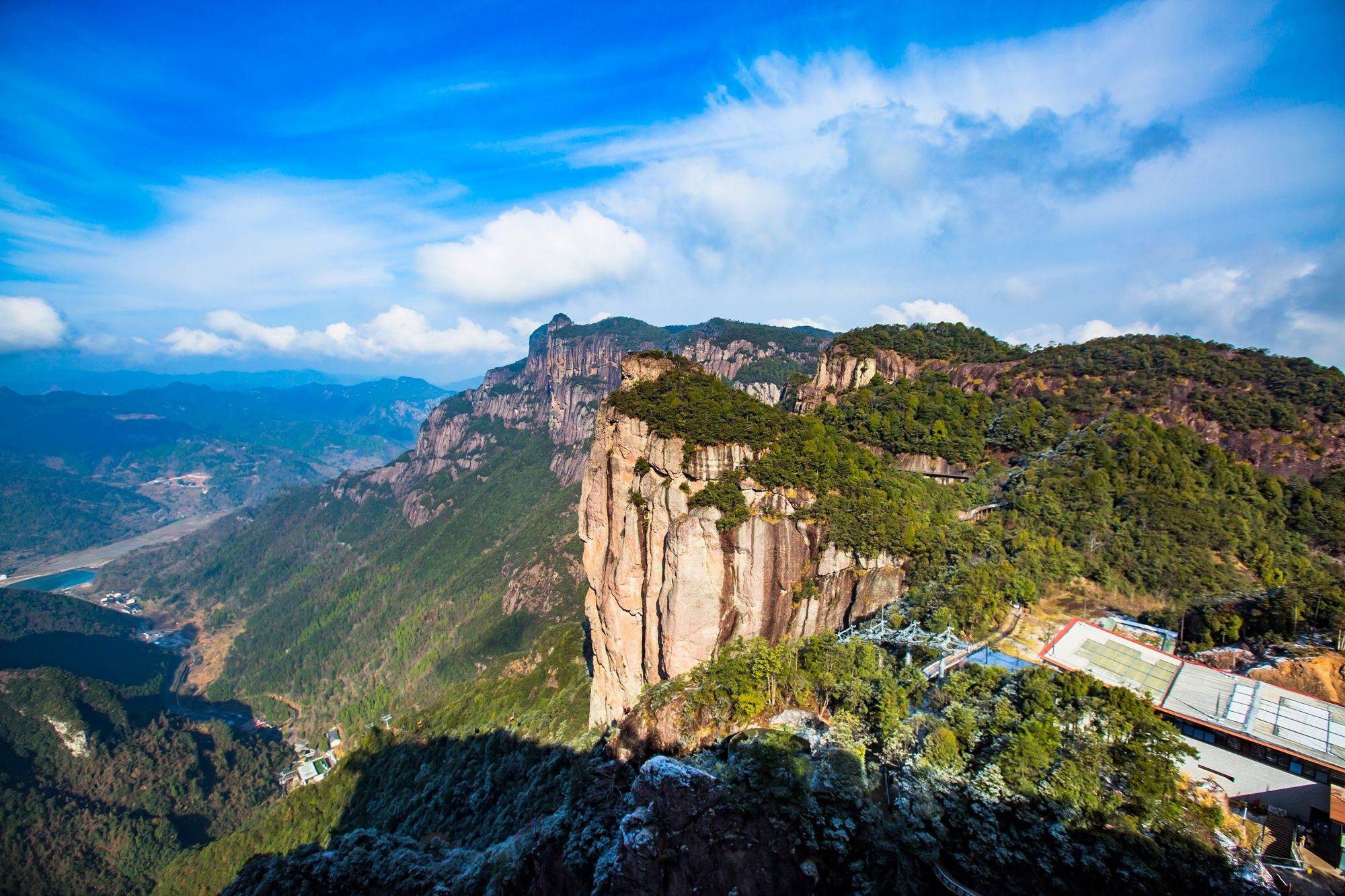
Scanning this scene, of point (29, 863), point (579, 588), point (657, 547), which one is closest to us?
point (657, 547)

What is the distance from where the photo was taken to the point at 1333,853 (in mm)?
17375

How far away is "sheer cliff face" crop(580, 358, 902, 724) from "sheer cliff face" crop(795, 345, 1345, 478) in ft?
114

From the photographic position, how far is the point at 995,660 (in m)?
29.2

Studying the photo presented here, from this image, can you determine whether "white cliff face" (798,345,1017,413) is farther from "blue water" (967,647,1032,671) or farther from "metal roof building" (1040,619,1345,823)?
"metal roof building" (1040,619,1345,823)

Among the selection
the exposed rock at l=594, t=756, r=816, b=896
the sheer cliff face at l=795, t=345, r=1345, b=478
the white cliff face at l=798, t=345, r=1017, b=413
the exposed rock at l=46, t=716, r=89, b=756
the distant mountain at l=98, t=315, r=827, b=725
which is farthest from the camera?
the distant mountain at l=98, t=315, r=827, b=725

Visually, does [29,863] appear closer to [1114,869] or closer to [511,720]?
[511,720]

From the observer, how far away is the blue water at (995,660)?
92.3ft

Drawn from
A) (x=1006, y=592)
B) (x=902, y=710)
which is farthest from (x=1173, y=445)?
(x=902, y=710)

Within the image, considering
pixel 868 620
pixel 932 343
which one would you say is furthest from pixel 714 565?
pixel 932 343

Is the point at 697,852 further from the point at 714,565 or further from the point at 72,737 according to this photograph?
the point at 72,737

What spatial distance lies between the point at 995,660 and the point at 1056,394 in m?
43.2

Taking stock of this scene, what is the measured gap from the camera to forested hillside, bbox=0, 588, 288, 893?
282 feet

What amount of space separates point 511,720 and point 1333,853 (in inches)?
2505

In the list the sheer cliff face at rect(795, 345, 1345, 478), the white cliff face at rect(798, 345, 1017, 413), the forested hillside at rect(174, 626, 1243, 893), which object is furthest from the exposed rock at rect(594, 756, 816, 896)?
the sheer cliff face at rect(795, 345, 1345, 478)
